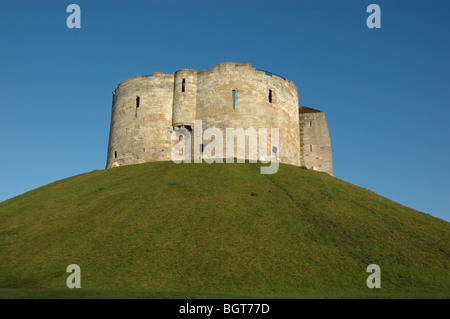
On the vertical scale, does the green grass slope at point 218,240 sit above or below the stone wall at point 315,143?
below

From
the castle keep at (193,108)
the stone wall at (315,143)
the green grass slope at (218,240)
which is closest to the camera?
the green grass slope at (218,240)

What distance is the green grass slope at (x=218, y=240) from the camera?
16.3 metres

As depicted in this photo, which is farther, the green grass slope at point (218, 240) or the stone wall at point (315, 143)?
the stone wall at point (315, 143)

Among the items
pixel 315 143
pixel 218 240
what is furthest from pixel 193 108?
pixel 218 240

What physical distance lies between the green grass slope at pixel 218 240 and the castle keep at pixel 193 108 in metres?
7.76

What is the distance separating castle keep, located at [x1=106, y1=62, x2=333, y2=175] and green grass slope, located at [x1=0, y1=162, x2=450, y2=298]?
7.76 meters

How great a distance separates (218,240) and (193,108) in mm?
20357

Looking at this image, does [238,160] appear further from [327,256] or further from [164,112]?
[327,256]

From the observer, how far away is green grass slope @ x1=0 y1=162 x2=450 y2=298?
53.5 feet

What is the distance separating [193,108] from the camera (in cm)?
3822

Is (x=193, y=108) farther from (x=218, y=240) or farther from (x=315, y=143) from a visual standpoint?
(x=218, y=240)

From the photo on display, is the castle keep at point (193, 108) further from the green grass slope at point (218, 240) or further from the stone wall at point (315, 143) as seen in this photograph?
the green grass slope at point (218, 240)

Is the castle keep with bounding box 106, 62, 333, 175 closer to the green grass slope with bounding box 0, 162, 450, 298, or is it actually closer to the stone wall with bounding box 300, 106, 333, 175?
the stone wall with bounding box 300, 106, 333, 175

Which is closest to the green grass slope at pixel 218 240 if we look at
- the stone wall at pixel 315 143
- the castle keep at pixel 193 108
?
the castle keep at pixel 193 108
